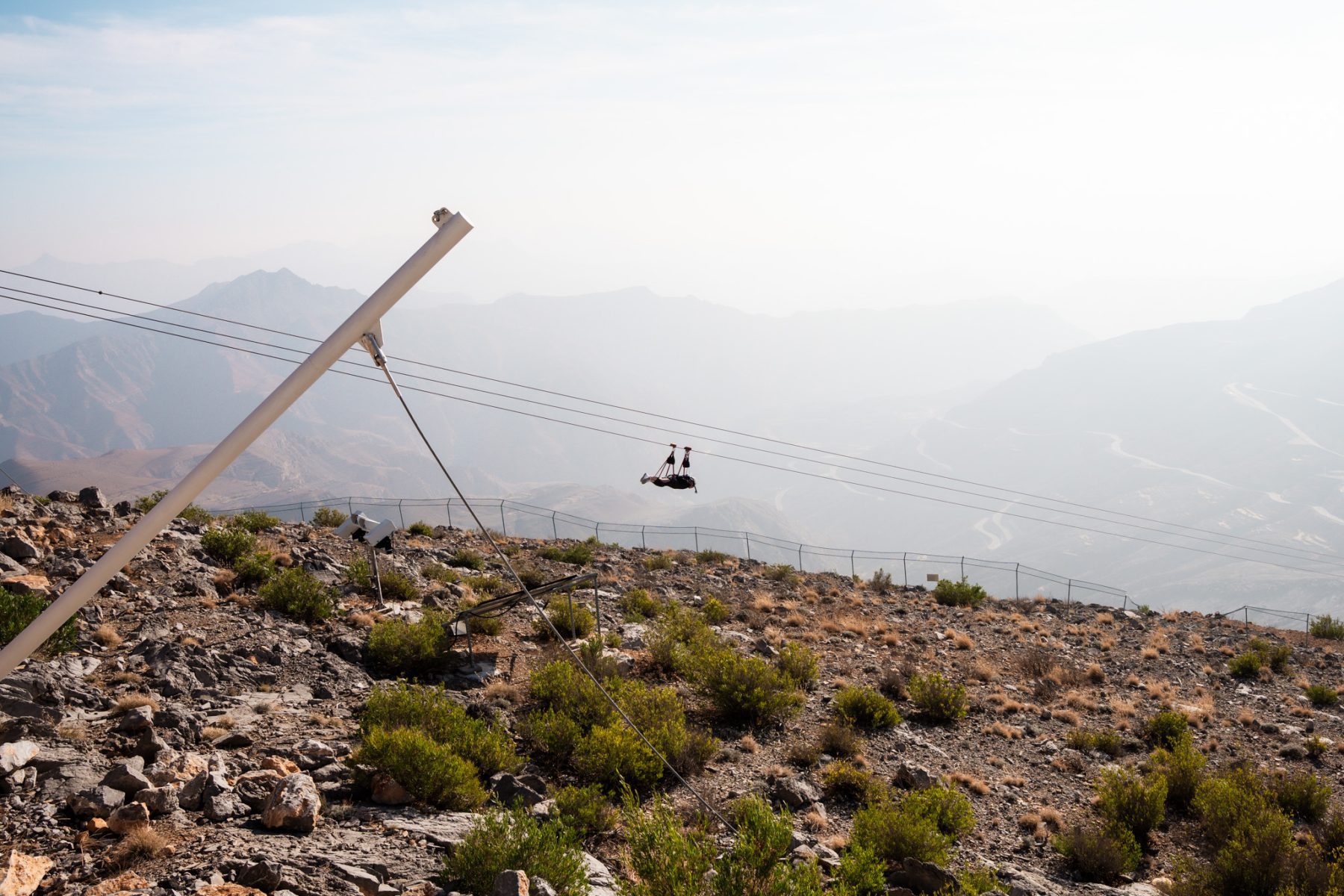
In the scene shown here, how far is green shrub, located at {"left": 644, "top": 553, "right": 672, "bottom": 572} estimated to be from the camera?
3706 centimetres

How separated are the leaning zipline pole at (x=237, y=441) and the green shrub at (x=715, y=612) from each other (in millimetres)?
21740

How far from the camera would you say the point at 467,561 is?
31.1 m

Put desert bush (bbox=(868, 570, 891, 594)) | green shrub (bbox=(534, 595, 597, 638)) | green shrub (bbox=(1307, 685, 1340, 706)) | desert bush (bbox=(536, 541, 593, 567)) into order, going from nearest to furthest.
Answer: green shrub (bbox=(534, 595, 597, 638))
green shrub (bbox=(1307, 685, 1340, 706))
desert bush (bbox=(536, 541, 593, 567))
desert bush (bbox=(868, 570, 891, 594))

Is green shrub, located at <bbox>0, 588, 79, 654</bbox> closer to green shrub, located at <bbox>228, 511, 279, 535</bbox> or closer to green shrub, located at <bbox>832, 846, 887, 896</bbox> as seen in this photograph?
green shrub, located at <bbox>228, 511, 279, 535</bbox>

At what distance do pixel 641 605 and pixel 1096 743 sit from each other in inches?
553

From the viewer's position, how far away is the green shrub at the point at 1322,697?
78.9 ft

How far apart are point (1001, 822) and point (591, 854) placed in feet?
28.5

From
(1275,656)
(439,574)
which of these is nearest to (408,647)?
(439,574)

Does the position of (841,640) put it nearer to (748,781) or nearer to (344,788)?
(748,781)

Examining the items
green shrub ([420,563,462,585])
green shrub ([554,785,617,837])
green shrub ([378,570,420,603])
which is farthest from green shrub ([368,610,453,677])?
green shrub ([420,563,462,585])

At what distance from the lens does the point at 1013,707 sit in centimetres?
2230

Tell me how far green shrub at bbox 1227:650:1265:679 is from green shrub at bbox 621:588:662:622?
1953 centimetres

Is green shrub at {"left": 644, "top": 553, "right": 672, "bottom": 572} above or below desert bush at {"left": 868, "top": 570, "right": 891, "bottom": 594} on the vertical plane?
above

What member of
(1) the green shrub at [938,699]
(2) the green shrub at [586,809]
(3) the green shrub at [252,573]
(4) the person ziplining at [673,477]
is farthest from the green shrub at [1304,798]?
(3) the green shrub at [252,573]
